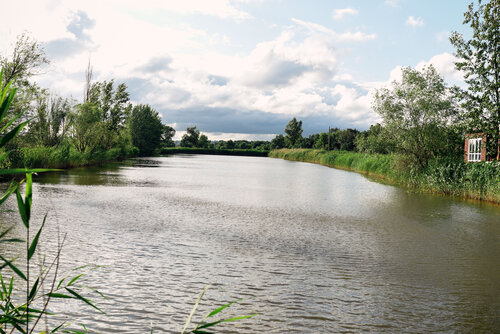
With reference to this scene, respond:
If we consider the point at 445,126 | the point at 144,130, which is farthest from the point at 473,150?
the point at 144,130

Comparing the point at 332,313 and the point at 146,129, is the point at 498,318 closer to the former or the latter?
the point at 332,313

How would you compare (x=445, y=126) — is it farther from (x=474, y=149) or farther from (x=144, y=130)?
(x=144, y=130)

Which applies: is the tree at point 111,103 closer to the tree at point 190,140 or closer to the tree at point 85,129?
the tree at point 85,129

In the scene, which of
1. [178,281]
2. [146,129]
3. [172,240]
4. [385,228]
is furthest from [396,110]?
[146,129]

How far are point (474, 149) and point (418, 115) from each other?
7.59m

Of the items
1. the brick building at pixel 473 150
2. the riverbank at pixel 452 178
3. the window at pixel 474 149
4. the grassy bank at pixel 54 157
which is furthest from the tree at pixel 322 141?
the window at pixel 474 149

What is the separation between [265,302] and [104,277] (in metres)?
2.37

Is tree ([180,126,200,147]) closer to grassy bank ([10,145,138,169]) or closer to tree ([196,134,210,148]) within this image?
tree ([196,134,210,148])

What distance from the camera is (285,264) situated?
275 inches

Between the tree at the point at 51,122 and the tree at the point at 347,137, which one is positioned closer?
the tree at the point at 51,122

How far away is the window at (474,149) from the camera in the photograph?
26.8 meters

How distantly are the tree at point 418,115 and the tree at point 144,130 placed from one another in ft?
166

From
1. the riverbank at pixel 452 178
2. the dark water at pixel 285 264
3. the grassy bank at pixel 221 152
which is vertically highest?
the grassy bank at pixel 221 152

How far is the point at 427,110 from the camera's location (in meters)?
22.5
